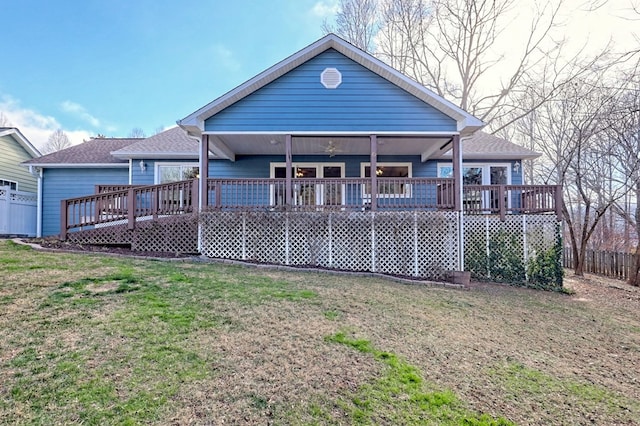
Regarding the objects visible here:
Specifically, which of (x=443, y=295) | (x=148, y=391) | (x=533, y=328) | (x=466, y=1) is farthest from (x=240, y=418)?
(x=466, y=1)

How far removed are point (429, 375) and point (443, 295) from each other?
12.9ft

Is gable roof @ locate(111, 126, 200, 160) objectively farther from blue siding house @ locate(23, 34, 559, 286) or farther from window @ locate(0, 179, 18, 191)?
window @ locate(0, 179, 18, 191)

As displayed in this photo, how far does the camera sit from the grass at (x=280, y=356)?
8.76 ft

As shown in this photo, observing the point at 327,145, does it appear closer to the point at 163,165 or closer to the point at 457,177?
the point at 457,177

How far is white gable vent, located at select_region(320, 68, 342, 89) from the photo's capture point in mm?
9867

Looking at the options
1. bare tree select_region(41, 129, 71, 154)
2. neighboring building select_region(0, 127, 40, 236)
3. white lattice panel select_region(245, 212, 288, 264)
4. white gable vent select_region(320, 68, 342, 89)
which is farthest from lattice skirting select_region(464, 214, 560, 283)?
bare tree select_region(41, 129, 71, 154)

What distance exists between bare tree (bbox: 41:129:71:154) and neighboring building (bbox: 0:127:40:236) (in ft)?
91.2

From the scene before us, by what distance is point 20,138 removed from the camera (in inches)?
598

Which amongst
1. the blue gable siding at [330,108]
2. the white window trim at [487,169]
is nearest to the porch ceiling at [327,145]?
the blue gable siding at [330,108]

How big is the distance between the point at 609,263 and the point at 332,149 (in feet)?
35.7

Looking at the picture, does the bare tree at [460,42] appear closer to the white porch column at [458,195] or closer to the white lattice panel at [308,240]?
the white porch column at [458,195]

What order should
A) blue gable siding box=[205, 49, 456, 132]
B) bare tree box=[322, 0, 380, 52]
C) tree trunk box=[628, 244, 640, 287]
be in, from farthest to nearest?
bare tree box=[322, 0, 380, 52]
tree trunk box=[628, 244, 640, 287]
blue gable siding box=[205, 49, 456, 132]

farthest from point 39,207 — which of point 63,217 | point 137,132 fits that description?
point 137,132

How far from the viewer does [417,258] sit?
363 inches
